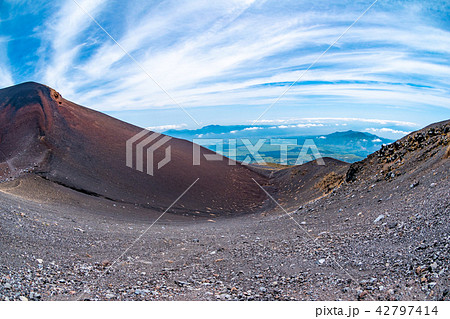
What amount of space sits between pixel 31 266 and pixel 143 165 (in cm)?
1352

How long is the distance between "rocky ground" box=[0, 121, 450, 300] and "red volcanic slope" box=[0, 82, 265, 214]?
193 inches

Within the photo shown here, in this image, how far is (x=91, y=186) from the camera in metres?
13.2

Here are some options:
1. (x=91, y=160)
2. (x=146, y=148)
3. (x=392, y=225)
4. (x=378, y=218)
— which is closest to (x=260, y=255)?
(x=392, y=225)

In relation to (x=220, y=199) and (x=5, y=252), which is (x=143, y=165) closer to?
(x=220, y=199)

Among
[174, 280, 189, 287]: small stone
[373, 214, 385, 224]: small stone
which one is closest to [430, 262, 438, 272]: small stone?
[373, 214, 385, 224]: small stone

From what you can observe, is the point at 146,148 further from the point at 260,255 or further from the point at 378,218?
the point at 378,218

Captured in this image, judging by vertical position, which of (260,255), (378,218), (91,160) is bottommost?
(91,160)

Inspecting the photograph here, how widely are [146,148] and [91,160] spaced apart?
5788 millimetres

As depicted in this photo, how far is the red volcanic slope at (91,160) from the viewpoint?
13584 mm

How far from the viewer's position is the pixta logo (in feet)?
59.0

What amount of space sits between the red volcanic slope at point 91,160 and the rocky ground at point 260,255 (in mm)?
4915

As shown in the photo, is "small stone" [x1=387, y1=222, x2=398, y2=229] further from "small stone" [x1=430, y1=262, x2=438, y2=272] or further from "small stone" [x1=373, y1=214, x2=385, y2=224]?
"small stone" [x1=430, y1=262, x2=438, y2=272]

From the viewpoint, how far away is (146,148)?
21.0m

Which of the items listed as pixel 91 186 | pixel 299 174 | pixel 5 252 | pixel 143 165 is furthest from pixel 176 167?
pixel 5 252
